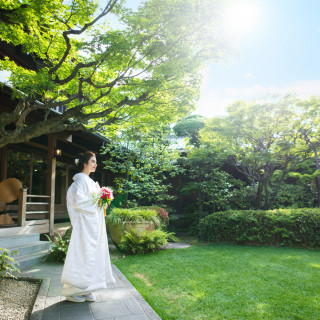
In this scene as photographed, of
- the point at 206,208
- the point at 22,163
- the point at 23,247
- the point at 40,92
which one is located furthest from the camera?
the point at 206,208

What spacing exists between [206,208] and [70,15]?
369 inches

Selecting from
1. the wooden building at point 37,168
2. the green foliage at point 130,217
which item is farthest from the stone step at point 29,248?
the green foliage at point 130,217

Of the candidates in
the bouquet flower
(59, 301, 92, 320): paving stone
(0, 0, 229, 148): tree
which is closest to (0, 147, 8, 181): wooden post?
(0, 0, 229, 148): tree

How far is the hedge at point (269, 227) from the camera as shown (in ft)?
24.4

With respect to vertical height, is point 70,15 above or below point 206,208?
above

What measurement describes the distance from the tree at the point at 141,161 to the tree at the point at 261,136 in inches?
80.9

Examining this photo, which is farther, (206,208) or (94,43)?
(206,208)

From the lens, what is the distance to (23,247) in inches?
218

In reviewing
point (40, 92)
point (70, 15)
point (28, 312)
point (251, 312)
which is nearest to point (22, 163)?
point (40, 92)

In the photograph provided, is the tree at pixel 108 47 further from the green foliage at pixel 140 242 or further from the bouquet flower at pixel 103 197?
the green foliage at pixel 140 242

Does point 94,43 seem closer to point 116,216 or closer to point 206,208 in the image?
point 116,216

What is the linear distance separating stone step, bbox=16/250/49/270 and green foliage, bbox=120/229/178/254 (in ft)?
6.25

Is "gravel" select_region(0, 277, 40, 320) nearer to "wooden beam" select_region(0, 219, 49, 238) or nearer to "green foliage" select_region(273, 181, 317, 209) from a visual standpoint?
"wooden beam" select_region(0, 219, 49, 238)

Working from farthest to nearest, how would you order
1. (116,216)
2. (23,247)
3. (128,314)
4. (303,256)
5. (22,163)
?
1. (22,163)
2. (116,216)
3. (303,256)
4. (23,247)
5. (128,314)
